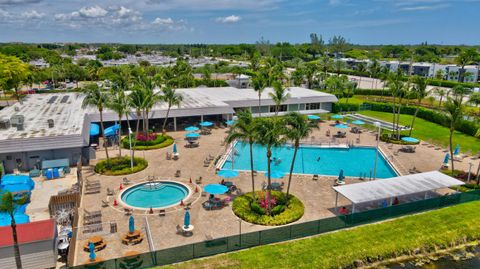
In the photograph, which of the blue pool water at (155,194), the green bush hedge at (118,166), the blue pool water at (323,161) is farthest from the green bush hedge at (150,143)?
the blue pool water at (155,194)

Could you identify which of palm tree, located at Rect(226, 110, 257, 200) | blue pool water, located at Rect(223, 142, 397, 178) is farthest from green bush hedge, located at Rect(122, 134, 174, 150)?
palm tree, located at Rect(226, 110, 257, 200)

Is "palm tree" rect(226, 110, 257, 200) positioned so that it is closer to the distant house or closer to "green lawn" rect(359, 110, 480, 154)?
the distant house

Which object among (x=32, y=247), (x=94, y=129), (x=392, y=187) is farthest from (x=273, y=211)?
(x=94, y=129)

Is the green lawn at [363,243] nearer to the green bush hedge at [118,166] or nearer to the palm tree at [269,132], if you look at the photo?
the palm tree at [269,132]

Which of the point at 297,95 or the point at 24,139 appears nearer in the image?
the point at 24,139

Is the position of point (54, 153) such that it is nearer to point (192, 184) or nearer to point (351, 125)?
point (192, 184)

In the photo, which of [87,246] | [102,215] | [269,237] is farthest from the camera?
[102,215]

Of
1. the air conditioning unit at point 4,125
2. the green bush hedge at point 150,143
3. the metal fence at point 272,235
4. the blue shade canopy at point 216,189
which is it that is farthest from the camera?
the green bush hedge at point 150,143

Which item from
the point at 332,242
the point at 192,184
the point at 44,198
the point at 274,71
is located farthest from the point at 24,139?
the point at 274,71
